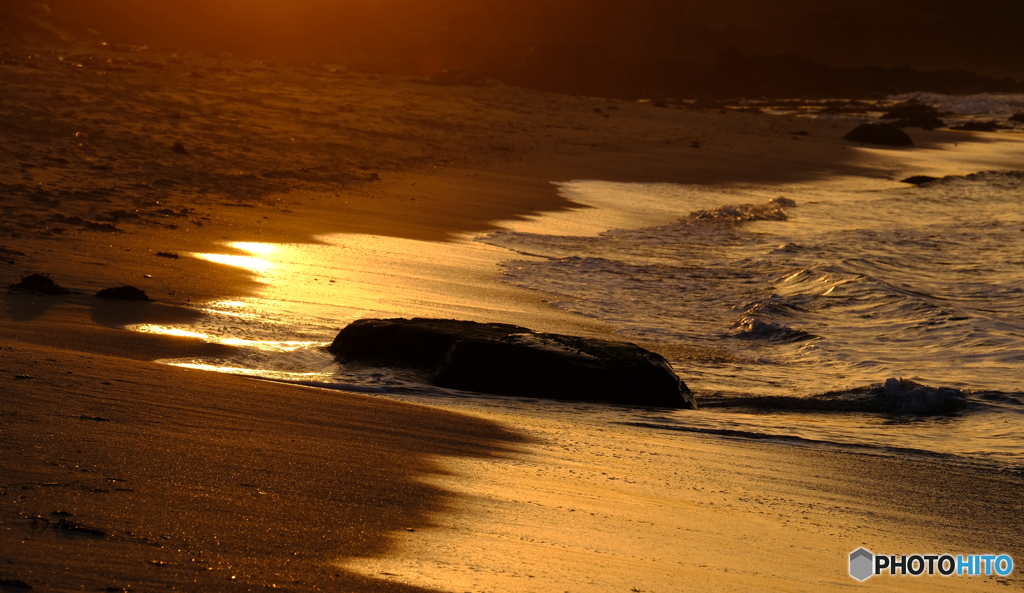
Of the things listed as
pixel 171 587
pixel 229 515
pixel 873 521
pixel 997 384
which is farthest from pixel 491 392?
pixel 997 384

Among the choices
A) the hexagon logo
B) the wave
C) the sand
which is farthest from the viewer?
the wave

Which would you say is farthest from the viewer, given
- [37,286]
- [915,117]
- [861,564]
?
[915,117]

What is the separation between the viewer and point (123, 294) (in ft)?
19.4

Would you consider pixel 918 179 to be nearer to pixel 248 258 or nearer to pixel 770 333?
pixel 770 333

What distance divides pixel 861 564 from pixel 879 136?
27155 mm

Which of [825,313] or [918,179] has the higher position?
[918,179]

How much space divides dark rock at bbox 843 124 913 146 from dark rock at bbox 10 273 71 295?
1024 inches

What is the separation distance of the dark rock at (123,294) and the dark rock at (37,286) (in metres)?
0.24

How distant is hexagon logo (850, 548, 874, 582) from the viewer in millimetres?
2955

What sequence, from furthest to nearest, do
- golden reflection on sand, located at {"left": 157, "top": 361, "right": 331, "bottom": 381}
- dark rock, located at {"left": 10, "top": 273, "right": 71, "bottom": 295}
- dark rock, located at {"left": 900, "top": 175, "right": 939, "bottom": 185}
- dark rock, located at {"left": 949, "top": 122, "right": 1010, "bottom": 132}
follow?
1. dark rock, located at {"left": 949, "top": 122, "right": 1010, "bottom": 132}
2. dark rock, located at {"left": 900, "top": 175, "right": 939, "bottom": 185}
3. dark rock, located at {"left": 10, "top": 273, "right": 71, "bottom": 295}
4. golden reflection on sand, located at {"left": 157, "top": 361, "right": 331, "bottom": 381}

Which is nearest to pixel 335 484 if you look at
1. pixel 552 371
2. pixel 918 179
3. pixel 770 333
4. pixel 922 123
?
pixel 552 371

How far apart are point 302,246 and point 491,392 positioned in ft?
13.7

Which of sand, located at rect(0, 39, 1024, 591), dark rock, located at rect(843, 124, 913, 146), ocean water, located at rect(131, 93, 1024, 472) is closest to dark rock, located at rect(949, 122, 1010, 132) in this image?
dark rock, located at rect(843, 124, 913, 146)

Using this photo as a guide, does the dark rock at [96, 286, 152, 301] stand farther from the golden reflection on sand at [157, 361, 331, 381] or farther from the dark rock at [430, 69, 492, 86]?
the dark rock at [430, 69, 492, 86]
